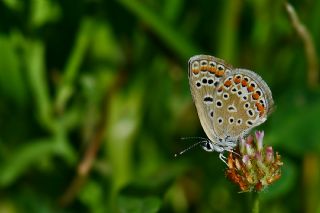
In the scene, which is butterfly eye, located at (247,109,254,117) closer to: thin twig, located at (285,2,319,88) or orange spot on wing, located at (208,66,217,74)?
orange spot on wing, located at (208,66,217,74)

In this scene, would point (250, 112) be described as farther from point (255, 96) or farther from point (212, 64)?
point (212, 64)

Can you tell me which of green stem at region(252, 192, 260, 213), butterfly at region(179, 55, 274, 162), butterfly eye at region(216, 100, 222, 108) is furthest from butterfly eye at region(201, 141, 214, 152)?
green stem at region(252, 192, 260, 213)

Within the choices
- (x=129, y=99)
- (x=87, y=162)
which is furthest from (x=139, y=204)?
(x=129, y=99)

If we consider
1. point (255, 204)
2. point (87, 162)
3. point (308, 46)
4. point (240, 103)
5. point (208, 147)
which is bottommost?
point (255, 204)

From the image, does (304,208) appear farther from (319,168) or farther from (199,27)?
(199,27)

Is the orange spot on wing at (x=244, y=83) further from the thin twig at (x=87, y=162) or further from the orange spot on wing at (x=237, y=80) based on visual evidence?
the thin twig at (x=87, y=162)

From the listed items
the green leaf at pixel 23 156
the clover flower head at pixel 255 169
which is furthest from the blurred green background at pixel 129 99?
the clover flower head at pixel 255 169

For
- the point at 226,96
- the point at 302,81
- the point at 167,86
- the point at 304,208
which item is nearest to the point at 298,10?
the point at 302,81
